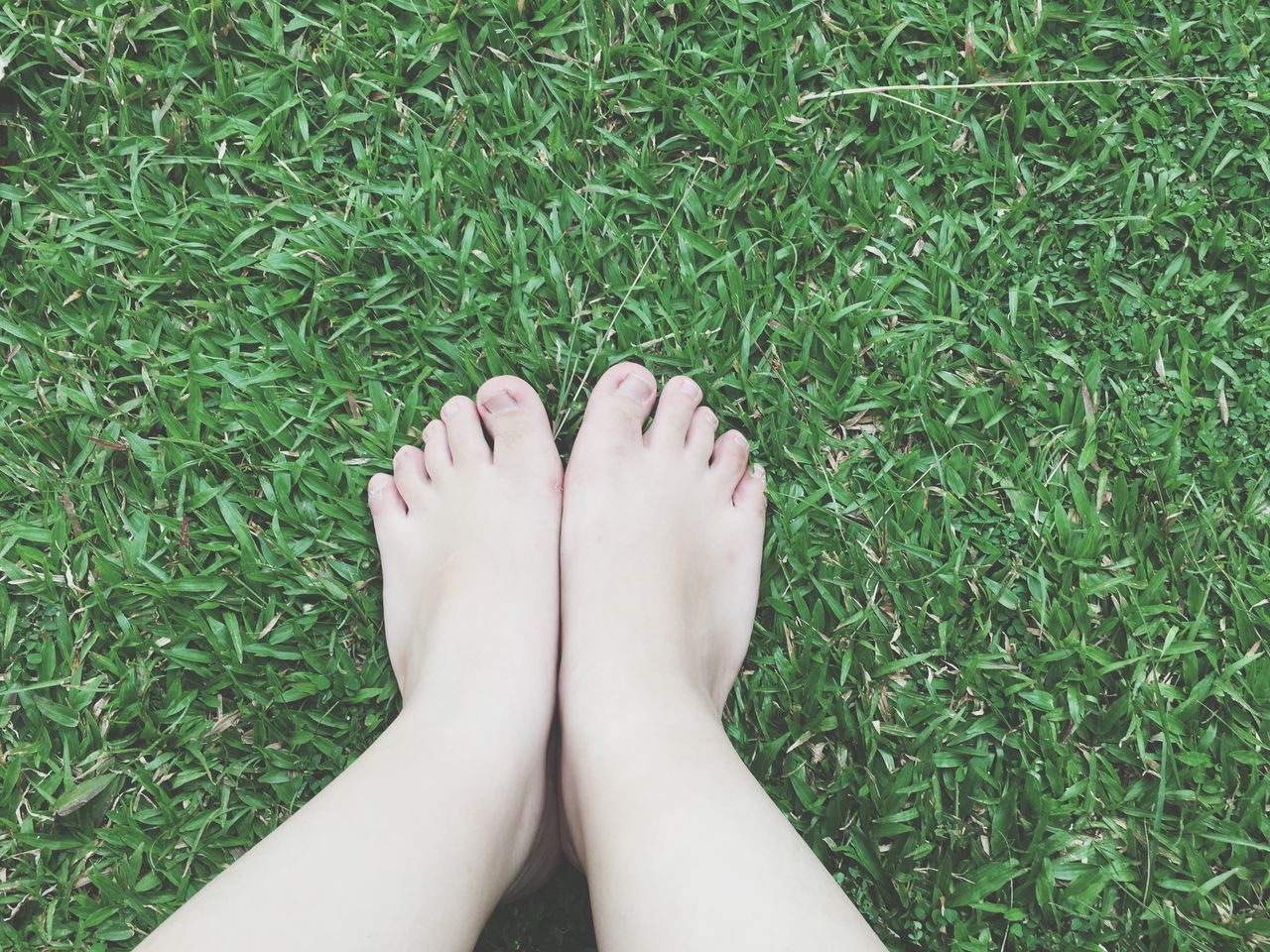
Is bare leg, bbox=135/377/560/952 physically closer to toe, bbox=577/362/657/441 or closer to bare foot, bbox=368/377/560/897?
bare foot, bbox=368/377/560/897

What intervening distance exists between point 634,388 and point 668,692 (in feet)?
1.99

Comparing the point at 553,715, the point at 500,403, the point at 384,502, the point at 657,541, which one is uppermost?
the point at 500,403

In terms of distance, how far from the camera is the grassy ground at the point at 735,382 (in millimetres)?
1633

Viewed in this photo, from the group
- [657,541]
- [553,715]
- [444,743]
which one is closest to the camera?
[444,743]

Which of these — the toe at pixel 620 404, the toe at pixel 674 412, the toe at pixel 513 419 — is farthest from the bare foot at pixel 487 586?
the toe at pixel 674 412

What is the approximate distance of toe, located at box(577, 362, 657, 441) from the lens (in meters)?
1.76

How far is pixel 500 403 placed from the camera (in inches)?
68.9

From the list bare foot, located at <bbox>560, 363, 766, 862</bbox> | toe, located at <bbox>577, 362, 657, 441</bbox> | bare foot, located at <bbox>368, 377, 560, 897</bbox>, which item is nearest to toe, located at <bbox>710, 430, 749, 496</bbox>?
bare foot, located at <bbox>560, 363, 766, 862</bbox>

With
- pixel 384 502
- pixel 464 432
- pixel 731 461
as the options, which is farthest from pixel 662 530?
pixel 384 502

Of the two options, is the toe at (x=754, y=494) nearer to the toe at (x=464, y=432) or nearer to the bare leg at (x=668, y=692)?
the bare leg at (x=668, y=692)

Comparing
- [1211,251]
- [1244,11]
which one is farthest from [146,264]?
[1244,11]

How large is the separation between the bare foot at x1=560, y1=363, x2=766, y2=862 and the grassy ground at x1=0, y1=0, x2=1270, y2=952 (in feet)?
0.22

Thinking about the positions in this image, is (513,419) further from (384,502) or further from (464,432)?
(384,502)

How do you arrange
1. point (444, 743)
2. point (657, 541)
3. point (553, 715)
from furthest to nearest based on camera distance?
point (657, 541) < point (553, 715) < point (444, 743)
